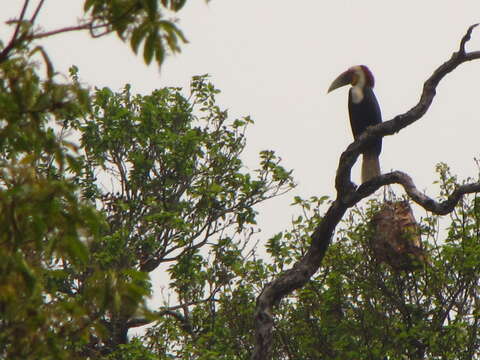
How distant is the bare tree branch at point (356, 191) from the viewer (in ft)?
24.3

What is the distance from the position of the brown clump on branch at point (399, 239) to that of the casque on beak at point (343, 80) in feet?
8.74

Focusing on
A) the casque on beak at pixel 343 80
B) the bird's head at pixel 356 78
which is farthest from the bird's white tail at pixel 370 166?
the casque on beak at pixel 343 80

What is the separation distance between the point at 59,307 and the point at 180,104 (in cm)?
1428

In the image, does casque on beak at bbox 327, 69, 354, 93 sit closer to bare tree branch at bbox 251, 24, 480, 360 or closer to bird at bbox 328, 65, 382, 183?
bird at bbox 328, 65, 382, 183

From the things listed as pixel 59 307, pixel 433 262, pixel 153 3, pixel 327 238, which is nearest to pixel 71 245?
pixel 59 307

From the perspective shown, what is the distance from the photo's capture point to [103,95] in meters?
17.1

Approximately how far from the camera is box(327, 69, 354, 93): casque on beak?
12641 mm

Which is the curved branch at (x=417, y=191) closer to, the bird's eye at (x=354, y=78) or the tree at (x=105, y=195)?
the tree at (x=105, y=195)

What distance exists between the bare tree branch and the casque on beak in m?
4.84

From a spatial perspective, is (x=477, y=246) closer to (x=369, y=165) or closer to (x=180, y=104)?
(x=369, y=165)

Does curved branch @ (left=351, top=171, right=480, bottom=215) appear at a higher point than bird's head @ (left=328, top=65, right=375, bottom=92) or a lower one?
lower

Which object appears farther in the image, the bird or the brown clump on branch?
the bird

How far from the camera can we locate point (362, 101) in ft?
39.4

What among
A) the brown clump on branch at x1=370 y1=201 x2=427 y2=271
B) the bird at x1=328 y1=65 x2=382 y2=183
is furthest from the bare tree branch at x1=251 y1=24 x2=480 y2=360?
the bird at x1=328 y1=65 x2=382 y2=183
